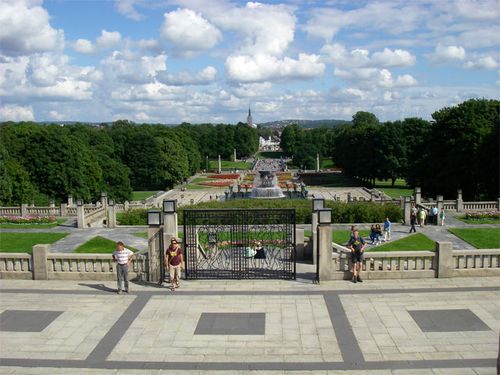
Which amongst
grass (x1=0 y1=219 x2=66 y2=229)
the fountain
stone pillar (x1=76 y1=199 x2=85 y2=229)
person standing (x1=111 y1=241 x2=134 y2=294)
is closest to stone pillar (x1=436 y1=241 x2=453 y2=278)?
person standing (x1=111 y1=241 x2=134 y2=294)

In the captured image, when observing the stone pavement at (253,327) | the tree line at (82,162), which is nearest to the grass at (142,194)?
the tree line at (82,162)

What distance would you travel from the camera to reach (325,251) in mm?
17531

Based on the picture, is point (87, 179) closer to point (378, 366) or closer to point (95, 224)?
point (95, 224)

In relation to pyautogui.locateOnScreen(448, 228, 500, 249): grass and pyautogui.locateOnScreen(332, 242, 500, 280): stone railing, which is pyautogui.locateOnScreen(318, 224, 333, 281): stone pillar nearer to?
pyautogui.locateOnScreen(332, 242, 500, 280): stone railing

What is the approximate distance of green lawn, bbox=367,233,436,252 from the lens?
2733cm

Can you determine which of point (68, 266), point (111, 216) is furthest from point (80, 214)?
point (68, 266)

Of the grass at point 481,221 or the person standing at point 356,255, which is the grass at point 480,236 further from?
the person standing at point 356,255

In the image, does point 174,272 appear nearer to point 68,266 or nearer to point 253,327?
point 68,266

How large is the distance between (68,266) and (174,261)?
13.7ft

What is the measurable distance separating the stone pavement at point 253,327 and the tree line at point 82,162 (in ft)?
109

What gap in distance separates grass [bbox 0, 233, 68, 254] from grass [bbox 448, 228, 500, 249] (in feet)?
77.9

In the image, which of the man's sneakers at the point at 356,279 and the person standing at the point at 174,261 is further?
the man's sneakers at the point at 356,279

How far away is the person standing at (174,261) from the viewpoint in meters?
17.1

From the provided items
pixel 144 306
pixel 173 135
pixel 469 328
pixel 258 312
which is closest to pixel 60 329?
pixel 144 306
